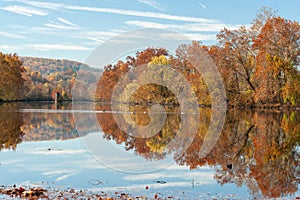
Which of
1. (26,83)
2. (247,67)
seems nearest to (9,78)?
(26,83)

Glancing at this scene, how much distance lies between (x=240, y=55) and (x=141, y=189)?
142 feet

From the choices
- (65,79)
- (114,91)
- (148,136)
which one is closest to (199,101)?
(114,91)

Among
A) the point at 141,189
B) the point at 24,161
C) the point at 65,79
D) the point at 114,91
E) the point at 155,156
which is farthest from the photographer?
the point at 65,79

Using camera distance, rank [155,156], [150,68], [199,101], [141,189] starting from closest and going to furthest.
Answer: [141,189] → [155,156] → [199,101] → [150,68]

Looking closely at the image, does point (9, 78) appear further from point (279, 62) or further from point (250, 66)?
point (279, 62)

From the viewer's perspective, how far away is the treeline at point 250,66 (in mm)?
42906

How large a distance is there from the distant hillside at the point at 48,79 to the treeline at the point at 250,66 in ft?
35.8

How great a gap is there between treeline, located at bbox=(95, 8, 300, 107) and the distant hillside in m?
10.9

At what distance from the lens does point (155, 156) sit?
12688 mm

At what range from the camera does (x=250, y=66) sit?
4956 cm

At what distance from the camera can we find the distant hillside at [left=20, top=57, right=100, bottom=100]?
86938 millimetres

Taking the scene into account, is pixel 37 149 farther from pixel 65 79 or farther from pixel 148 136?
pixel 65 79

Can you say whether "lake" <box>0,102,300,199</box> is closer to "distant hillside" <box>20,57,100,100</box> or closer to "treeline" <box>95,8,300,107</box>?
"treeline" <box>95,8,300,107</box>

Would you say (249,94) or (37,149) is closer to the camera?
(37,149)
